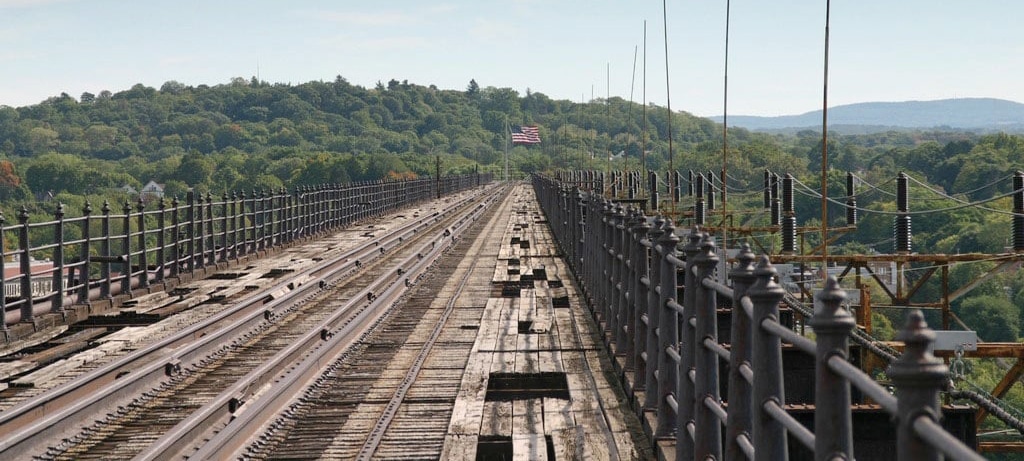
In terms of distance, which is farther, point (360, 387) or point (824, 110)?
point (824, 110)

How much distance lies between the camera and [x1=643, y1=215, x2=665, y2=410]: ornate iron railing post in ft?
30.3

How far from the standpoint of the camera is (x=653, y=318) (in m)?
9.51

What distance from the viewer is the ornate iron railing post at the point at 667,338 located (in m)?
8.31

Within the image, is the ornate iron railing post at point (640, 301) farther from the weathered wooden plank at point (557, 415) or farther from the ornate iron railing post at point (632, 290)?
the weathered wooden plank at point (557, 415)

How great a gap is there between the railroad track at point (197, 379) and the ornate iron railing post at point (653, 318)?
3.11 metres

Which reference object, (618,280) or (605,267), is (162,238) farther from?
→ (618,280)

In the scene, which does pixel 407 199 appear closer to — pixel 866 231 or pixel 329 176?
pixel 866 231

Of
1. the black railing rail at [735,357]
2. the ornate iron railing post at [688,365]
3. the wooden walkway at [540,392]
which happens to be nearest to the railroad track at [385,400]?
the wooden walkway at [540,392]

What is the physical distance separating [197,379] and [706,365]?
6.93 meters

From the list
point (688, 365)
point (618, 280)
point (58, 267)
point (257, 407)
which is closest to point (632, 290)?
point (618, 280)

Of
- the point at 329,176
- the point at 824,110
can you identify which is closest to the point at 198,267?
the point at 824,110

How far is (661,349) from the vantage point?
343 inches

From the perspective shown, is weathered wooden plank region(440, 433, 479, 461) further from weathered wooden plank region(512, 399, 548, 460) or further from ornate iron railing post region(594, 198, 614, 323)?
ornate iron railing post region(594, 198, 614, 323)

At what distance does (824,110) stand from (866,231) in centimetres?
12404
